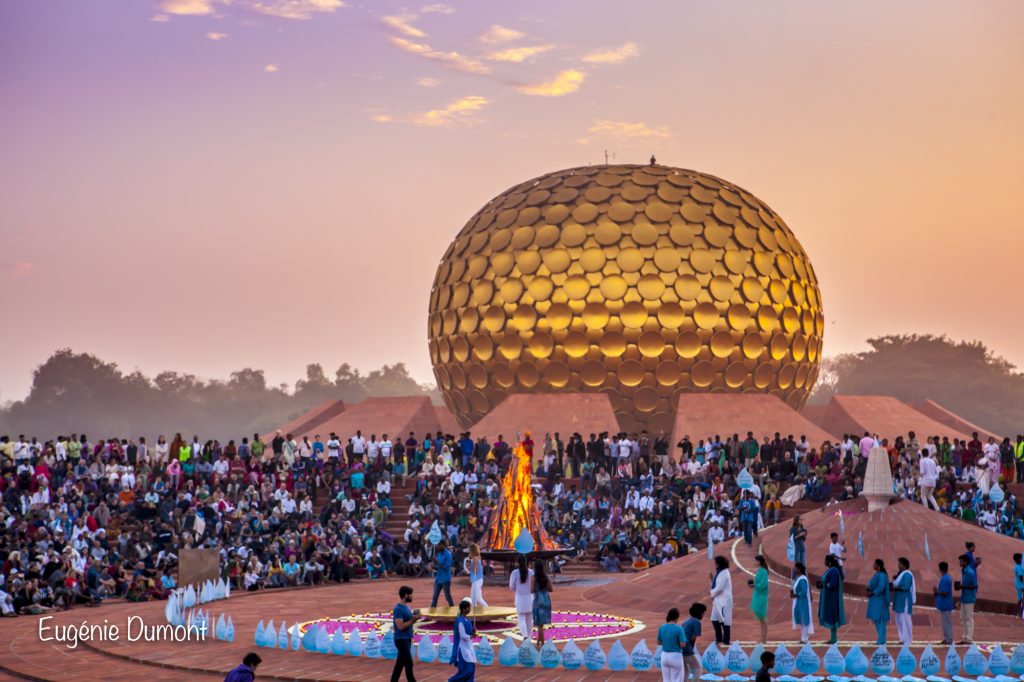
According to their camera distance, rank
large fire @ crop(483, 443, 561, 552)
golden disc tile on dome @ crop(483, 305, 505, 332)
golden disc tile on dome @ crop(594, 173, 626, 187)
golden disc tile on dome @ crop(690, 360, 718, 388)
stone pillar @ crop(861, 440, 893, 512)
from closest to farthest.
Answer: stone pillar @ crop(861, 440, 893, 512) < large fire @ crop(483, 443, 561, 552) < golden disc tile on dome @ crop(690, 360, 718, 388) < golden disc tile on dome @ crop(483, 305, 505, 332) < golden disc tile on dome @ crop(594, 173, 626, 187)

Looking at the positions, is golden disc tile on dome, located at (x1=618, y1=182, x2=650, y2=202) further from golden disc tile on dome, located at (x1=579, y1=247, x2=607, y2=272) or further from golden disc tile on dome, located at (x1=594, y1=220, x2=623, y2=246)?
golden disc tile on dome, located at (x1=579, y1=247, x2=607, y2=272)

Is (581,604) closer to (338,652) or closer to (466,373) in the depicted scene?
(338,652)

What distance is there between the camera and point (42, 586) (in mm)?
20344

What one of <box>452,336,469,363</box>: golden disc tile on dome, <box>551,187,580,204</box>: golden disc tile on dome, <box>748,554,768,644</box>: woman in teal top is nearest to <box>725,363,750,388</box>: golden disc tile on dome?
<box>551,187,580,204</box>: golden disc tile on dome

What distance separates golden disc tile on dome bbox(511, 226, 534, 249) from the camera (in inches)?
1401

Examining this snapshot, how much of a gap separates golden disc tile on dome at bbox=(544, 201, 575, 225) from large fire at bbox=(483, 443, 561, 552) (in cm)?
1506

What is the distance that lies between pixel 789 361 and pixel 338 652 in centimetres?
2349

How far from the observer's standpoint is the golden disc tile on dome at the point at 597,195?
35.7 metres

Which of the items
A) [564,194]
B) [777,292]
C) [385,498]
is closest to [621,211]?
[564,194]

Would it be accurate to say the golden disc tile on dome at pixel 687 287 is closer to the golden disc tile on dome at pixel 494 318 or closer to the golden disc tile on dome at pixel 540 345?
the golden disc tile on dome at pixel 540 345

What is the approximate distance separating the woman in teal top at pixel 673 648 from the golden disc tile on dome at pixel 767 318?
2490cm

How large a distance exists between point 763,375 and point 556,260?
20.2 feet

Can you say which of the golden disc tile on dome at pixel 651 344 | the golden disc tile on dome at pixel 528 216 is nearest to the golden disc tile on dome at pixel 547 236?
the golden disc tile on dome at pixel 528 216

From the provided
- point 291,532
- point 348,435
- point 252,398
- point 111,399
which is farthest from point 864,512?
point 252,398
